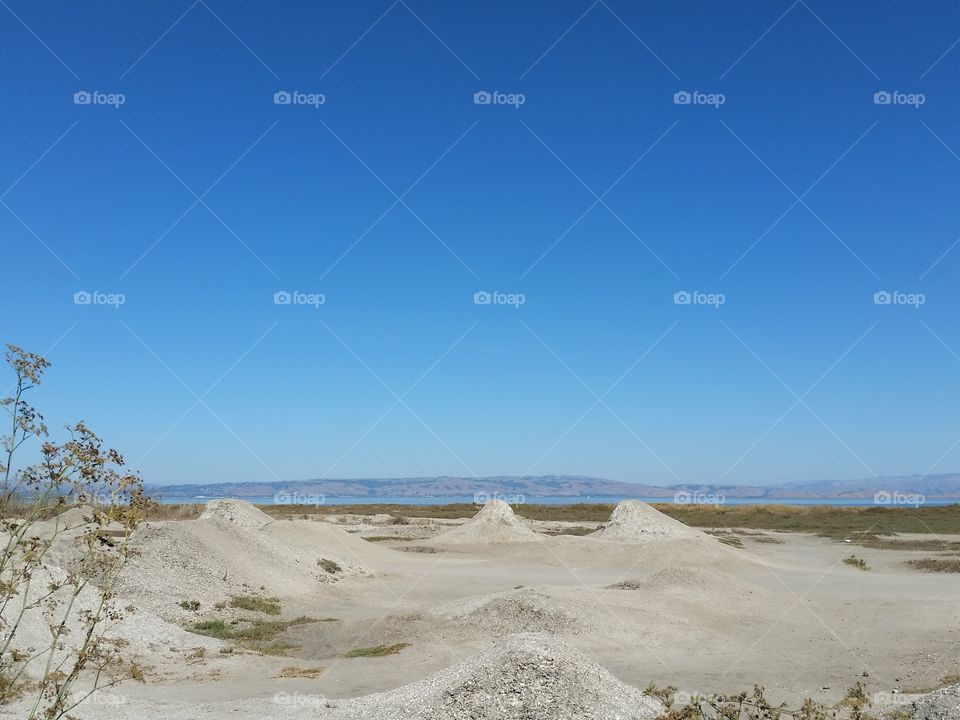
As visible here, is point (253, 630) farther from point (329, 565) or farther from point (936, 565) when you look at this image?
point (936, 565)

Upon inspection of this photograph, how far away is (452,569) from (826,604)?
15.7 metres

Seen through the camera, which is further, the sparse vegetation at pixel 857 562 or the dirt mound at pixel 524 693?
the sparse vegetation at pixel 857 562

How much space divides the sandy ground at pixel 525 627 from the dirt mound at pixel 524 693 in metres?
0.03

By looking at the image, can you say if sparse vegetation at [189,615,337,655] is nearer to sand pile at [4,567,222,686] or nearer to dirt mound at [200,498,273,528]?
sand pile at [4,567,222,686]

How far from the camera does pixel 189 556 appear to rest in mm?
25219

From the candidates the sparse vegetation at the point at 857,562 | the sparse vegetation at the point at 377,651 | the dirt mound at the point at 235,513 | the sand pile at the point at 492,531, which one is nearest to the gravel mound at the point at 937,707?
the sparse vegetation at the point at 377,651

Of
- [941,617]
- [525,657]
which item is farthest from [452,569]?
[525,657]

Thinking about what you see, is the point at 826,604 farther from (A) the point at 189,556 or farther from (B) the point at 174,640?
(A) the point at 189,556

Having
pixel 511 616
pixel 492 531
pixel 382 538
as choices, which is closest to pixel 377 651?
pixel 511 616

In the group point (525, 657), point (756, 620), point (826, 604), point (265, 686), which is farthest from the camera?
point (826, 604)

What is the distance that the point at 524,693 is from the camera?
35.1 ft

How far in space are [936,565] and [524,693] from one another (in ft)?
99.9

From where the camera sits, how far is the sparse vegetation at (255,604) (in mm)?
23000

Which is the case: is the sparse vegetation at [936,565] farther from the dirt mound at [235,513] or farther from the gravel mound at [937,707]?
the dirt mound at [235,513]
